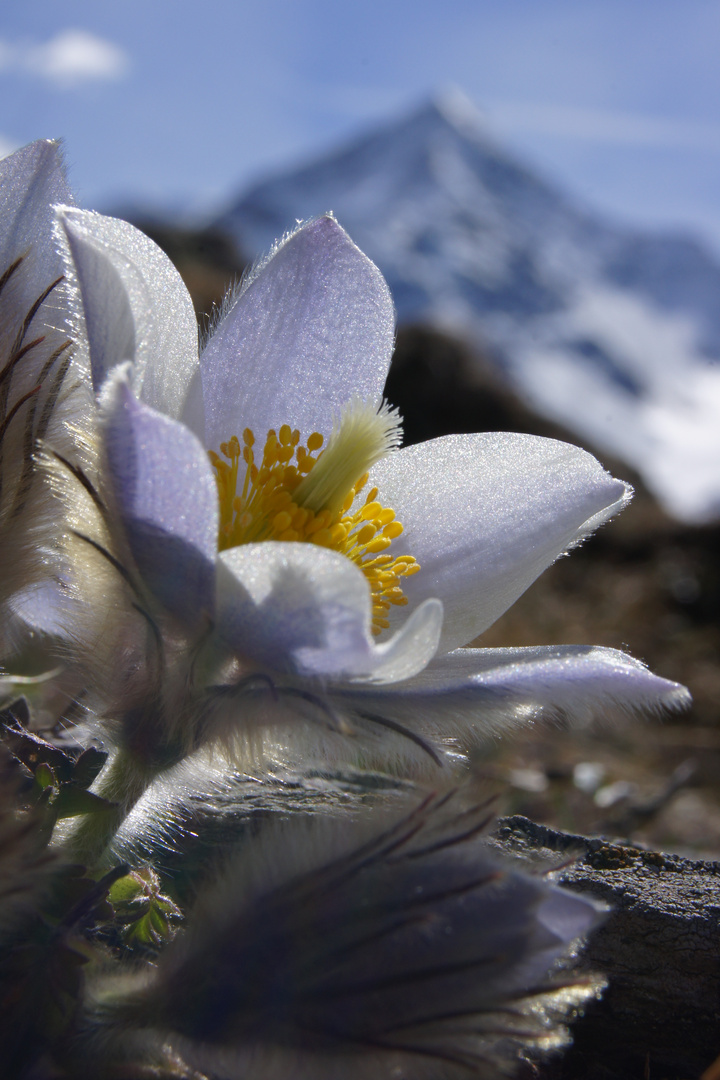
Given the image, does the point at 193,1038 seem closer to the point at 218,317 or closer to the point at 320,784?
the point at 320,784

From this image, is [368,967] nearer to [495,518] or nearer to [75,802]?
[75,802]

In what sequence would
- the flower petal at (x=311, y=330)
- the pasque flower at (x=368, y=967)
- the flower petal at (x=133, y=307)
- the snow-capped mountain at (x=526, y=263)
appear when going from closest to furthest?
the pasque flower at (x=368, y=967), the flower petal at (x=133, y=307), the flower petal at (x=311, y=330), the snow-capped mountain at (x=526, y=263)

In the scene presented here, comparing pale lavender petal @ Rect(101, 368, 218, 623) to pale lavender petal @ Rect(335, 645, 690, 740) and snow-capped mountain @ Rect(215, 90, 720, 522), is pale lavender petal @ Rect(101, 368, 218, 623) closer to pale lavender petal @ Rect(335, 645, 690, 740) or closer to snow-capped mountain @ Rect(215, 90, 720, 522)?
pale lavender petal @ Rect(335, 645, 690, 740)

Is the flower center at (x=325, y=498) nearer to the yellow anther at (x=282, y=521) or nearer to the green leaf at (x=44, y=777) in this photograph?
the yellow anther at (x=282, y=521)

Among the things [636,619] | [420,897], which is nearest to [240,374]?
[420,897]

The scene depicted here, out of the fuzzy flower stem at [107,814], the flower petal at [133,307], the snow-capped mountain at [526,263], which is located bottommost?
the fuzzy flower stem at [107,814]

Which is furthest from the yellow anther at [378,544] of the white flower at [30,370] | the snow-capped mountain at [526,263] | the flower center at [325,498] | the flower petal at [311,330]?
the snow-capped mountain at [526,263]

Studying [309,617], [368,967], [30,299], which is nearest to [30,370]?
[30,299]
